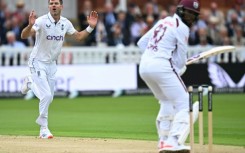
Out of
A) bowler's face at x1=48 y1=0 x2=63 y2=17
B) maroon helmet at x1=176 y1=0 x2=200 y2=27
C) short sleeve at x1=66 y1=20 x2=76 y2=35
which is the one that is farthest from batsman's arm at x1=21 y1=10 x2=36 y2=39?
maroon helmet at x1=176 y1=0 x2=200 y2=27

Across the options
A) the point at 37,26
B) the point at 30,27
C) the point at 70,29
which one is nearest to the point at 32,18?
the point at 30,27

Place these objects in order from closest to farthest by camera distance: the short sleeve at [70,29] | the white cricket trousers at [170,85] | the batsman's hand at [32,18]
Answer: the white cricket trousers at [170,85] < the batsman's hand at [32,18] < the short sleeve at [70,29]

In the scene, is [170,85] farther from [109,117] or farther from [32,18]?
[109,117]

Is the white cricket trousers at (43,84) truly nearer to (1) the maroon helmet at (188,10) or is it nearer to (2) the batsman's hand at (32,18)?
(2) the batsman's hand at (32,18)

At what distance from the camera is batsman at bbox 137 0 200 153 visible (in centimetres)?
1170

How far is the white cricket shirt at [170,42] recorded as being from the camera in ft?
38.4

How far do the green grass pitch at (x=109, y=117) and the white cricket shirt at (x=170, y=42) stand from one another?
9.02 ft

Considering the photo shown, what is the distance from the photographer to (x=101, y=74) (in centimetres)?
2541

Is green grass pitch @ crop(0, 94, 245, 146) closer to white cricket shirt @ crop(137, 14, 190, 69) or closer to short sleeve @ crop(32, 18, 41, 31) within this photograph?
short sleeve @ crop(32, 18, 41, 31)

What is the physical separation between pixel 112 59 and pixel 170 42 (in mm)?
14565

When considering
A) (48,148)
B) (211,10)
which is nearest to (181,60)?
(48,148)

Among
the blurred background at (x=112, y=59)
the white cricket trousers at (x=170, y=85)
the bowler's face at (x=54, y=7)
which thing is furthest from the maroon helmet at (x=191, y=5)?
the blurred background at (x=112, y=59)

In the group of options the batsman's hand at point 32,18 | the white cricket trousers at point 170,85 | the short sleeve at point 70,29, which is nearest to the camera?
the white cricket trousers at point 170,85

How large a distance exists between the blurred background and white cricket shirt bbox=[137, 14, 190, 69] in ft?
42.2
